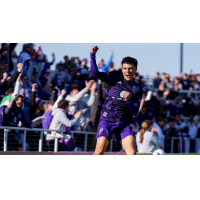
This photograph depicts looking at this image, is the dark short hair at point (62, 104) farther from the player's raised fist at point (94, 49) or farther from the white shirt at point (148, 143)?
the player's raised fist at point (94, 49)

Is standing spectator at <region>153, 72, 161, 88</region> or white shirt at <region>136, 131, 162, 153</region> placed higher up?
standing spectator at <region>153, 72, 161, 88</region>

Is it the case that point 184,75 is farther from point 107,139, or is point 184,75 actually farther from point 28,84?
point 107,139

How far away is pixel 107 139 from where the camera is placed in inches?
195

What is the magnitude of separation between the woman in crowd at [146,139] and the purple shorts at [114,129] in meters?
3.43

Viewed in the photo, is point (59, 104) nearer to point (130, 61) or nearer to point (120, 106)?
point (120, 106)

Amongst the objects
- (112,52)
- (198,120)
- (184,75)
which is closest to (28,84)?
(112,52)

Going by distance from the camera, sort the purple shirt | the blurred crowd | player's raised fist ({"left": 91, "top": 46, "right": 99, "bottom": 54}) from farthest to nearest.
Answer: the purple shirt, the blurred crowd, player's raised fist ({"left": 91, "top": 46, "right": 99, "bottom": 54})

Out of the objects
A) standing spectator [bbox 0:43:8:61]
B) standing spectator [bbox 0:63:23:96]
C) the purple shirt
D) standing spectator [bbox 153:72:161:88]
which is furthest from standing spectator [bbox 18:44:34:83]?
standing spectator [bbox 153:72:161:88]

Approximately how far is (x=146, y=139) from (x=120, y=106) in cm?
362

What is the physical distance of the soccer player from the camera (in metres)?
4.95

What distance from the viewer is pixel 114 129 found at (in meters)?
5.07

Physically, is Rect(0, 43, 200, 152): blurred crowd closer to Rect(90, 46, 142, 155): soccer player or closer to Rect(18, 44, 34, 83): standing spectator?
Rect(18, 44, 34, 83): standing spectator

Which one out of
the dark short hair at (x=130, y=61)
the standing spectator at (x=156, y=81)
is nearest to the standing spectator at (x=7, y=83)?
the dark short hair at (x=130, y=61)

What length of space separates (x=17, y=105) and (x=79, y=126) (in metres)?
2.15
